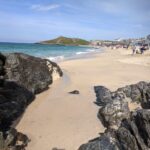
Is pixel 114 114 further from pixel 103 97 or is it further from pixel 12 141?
pixel 12 141

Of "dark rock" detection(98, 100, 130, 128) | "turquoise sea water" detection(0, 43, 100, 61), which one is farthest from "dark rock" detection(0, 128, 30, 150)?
"turquoise sea water" detection(0, 43, 100, 61)

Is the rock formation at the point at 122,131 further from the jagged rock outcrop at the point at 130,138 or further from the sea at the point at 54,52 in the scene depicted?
the sea at the point at 54,52

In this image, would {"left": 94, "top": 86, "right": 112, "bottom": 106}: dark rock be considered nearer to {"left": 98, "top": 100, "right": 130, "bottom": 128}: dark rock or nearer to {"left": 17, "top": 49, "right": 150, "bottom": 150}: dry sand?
{"left": 17, "top": 49, "right": 150, "bottom": 150}: dry sand

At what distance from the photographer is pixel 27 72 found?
10.7 m

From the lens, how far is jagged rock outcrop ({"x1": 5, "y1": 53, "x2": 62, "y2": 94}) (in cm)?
986

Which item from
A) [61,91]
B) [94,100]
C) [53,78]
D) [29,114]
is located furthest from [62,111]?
[53,78]

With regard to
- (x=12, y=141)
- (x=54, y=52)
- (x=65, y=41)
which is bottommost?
(x=65, y=41)

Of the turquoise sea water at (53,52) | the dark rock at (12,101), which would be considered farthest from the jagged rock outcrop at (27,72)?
the turquoise sea water at (53,52)

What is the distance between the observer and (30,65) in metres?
11.2

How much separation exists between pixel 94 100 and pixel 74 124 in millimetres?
2499

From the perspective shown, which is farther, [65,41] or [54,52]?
[65,41]

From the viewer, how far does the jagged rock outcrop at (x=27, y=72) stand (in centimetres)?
986

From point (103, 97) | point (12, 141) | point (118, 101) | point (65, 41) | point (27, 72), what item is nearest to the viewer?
point (12, 141)

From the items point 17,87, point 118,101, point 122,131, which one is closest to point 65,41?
point 17,87
